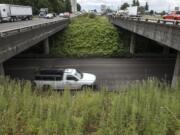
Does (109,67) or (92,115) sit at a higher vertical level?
(92,115)

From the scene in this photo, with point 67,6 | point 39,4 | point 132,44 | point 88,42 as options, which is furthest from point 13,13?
point 67,6

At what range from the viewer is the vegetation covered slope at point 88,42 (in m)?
41.3

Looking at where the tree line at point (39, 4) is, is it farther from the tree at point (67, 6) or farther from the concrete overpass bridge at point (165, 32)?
the concrete overpass bridge at point (165, 32)

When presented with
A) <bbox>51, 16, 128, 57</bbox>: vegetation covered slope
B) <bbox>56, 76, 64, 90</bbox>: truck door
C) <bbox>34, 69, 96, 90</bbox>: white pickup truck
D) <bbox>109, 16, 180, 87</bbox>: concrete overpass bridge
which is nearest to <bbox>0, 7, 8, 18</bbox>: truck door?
<bbox>51, 16, 128, 57</bbox>: vegetation covered slope

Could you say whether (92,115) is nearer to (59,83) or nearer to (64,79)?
(59,83)

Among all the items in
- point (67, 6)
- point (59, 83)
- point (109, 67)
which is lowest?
point (109, 67)

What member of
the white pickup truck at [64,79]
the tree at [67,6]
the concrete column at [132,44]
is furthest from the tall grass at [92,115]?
the tree at [67,6]

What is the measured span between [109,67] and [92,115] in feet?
82.6

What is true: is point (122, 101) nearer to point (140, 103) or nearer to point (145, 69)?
point (140, 103)

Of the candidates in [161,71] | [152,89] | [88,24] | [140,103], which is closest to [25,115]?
[140,103]

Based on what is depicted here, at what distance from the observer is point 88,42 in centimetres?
4509

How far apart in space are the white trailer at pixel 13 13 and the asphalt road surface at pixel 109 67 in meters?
14.4

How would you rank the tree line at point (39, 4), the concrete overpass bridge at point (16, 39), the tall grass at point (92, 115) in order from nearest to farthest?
1. the tall grass at point (92, 115)
2. the concrete overpass bridge at point (16, 39)
3. the tree line at point (39, 4)

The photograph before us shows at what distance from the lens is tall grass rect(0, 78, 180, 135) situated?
19.8 feet
